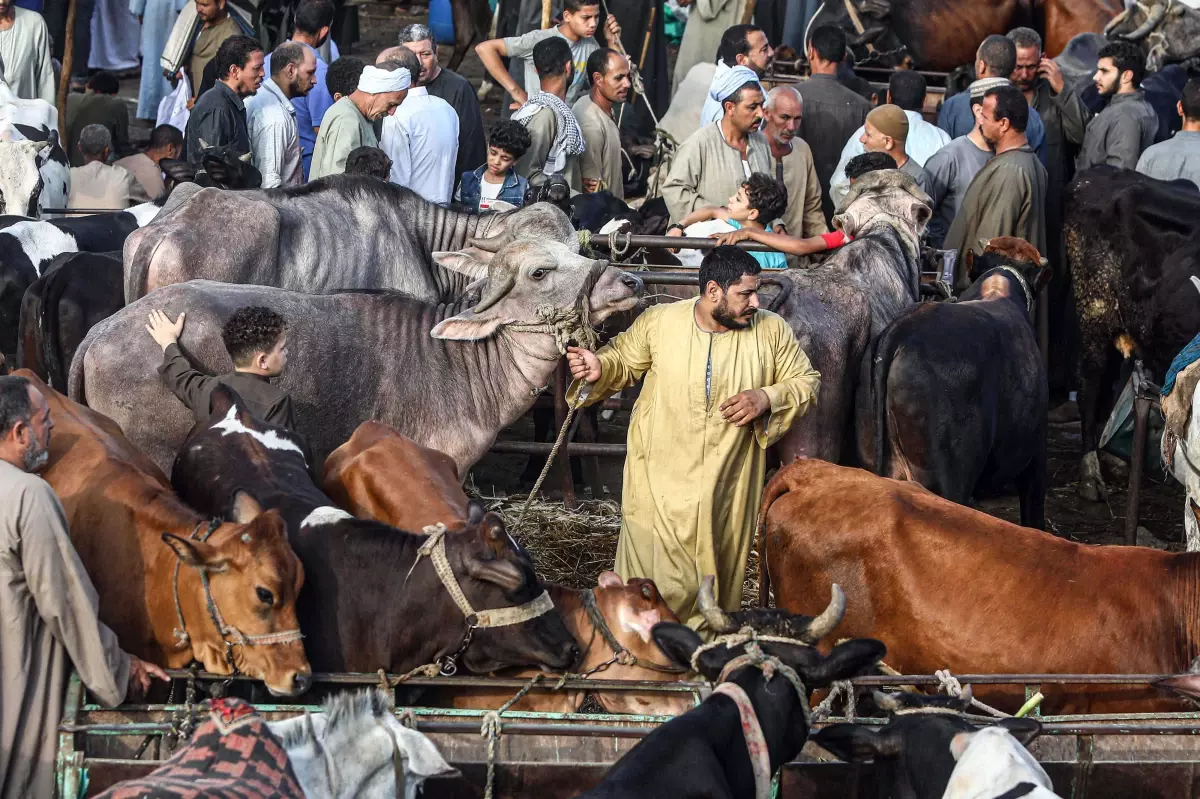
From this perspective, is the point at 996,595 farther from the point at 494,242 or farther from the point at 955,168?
the point at 955,168

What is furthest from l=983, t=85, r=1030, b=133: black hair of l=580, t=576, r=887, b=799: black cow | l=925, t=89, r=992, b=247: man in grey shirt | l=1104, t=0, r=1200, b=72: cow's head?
l=580, t=576, r=887, b=799: black cow

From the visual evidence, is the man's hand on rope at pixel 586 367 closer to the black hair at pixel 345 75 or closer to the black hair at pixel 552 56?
the black hair at pixel 345 75

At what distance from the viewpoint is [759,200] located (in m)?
8.85

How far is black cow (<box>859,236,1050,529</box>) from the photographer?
7820 millimetres

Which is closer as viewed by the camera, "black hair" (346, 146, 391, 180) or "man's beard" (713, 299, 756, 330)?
"man's beard" (713, 299, 756, 330)

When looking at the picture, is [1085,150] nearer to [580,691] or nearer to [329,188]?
[329,188]

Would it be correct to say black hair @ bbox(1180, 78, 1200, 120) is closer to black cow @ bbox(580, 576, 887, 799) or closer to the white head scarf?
the white head scarf

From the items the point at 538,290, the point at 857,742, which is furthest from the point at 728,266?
the point at 857,742

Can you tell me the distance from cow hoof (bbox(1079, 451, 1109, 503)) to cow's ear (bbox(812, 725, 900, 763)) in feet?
18.9

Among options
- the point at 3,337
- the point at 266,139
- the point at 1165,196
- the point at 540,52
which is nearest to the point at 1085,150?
the point at 1165,196

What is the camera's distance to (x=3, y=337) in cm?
981

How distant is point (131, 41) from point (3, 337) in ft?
23.7

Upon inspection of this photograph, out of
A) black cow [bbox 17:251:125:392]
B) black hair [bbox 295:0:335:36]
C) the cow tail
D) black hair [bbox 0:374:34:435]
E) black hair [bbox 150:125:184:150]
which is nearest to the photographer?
black hair [bbox 0:374:34:435]

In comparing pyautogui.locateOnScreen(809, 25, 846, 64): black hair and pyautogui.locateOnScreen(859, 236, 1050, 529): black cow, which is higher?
pyautogui.locateOnScreen(809, 25, 846, 64): black hair
